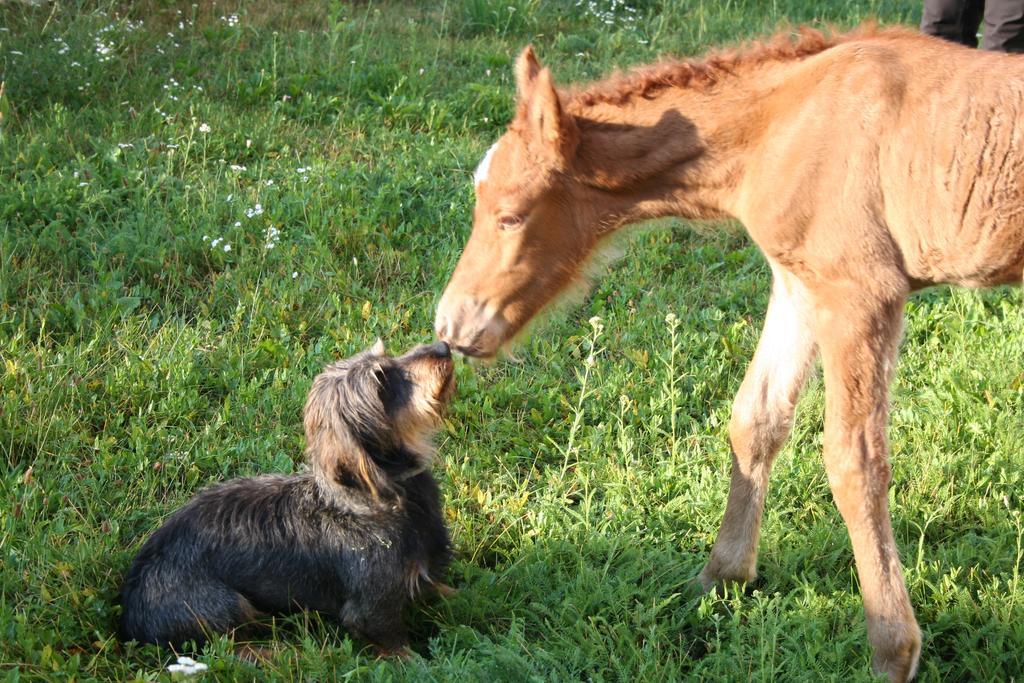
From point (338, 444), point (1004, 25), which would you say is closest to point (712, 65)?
point (338, 444)

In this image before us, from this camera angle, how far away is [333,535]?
14.2 feet

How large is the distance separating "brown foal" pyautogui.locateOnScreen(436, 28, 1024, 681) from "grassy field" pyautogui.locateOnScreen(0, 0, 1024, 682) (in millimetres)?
427

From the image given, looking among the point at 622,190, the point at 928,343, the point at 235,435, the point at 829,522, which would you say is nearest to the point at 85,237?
the point at 235,435

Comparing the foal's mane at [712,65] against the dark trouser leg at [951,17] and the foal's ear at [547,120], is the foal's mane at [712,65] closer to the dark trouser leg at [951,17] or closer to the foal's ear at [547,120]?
the foal's ear at [547,120]

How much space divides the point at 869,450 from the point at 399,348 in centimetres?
262

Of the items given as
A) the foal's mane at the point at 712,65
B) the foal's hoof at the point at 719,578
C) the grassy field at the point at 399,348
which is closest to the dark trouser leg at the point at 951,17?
the grassy field at the point at 399,348

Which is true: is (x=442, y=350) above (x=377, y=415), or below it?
above

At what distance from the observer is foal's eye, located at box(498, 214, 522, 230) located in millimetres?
4285

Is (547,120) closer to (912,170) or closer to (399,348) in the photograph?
(912,170)

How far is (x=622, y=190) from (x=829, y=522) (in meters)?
1.74

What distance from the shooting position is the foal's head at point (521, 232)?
4215 millimetres

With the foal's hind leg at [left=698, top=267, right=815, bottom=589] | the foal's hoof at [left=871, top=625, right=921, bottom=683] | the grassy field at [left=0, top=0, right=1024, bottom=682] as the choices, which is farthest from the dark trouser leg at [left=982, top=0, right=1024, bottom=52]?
the foal's hoof at [left=871, top=625, right=921, bottom=683]

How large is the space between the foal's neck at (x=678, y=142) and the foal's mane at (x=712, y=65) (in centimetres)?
3

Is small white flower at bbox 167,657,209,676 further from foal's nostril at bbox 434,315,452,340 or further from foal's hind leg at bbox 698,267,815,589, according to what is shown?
foal's hind leg at bbox 698,267,815,589
